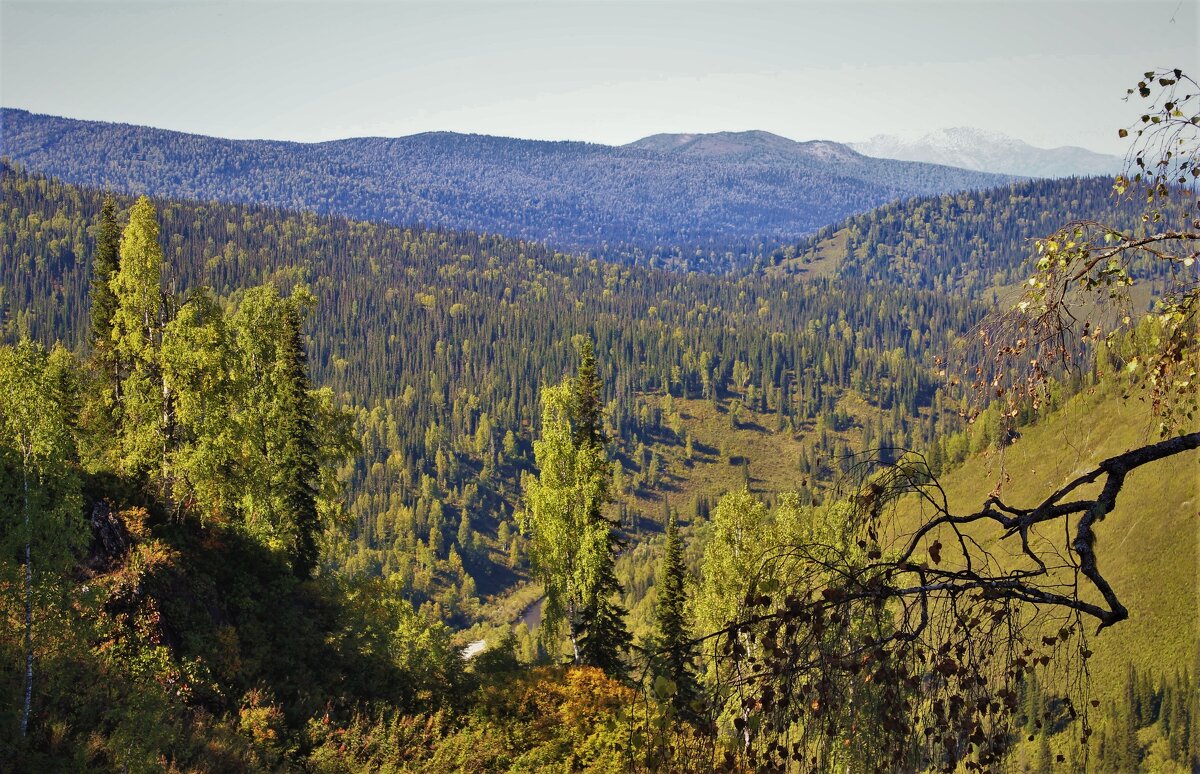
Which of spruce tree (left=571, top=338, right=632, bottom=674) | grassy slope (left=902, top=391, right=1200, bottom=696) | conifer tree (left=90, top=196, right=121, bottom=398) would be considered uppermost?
conifer tree (left=90, top=196, right=121, bottom=398)

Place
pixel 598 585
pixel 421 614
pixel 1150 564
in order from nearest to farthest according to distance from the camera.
Result: pixel 598 585, pixel 421 614, pixel 1150 564

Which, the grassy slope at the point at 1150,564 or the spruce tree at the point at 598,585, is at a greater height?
the spruce tree at the point at 598,585

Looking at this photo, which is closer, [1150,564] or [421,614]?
[421,614]

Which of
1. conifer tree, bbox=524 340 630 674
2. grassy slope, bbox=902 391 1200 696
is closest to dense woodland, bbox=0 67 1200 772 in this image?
conifer tree, bbox=524 340 630 674

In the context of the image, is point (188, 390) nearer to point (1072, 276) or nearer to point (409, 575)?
point (1072, 276)

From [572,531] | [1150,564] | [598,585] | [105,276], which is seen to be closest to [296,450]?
[105,276]

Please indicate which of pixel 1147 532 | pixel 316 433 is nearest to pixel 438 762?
pixel 316 433

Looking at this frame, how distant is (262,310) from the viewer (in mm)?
30062

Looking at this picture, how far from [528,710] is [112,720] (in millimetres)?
10008

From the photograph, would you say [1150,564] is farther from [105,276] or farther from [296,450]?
[105,276]

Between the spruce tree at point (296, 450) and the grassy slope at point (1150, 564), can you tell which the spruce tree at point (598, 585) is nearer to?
the spruce tree at point (296, 450)

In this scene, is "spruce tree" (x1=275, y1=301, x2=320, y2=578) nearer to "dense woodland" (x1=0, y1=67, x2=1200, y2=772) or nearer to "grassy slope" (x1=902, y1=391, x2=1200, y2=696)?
"dense woodland" (x1=0, y1=67, x2=1200, y2=772)

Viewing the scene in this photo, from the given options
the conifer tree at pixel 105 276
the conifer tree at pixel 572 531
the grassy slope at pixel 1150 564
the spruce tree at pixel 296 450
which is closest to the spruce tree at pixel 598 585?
the conifer tree at pixel 572 531

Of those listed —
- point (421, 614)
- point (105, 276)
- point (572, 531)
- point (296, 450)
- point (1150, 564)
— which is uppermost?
point (105, 276)
